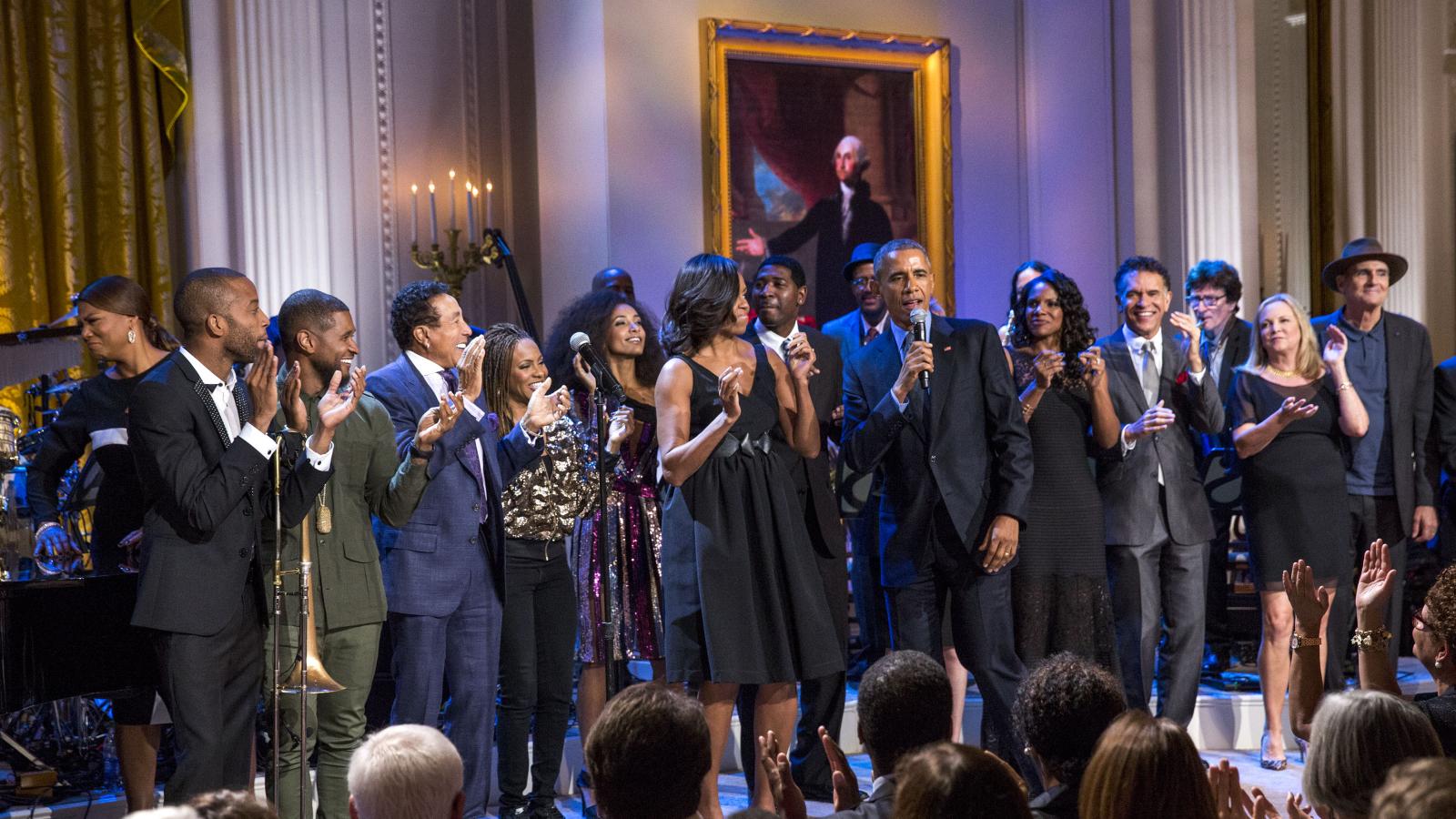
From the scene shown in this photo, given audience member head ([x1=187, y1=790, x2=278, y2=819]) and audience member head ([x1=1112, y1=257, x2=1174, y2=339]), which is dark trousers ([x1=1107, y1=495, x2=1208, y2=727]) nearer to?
audience member head ([x1=1112, y1=257, x2=1174, y2=339])

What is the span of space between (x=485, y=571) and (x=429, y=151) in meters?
3.36

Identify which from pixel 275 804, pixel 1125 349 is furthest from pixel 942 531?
pixel 275 804

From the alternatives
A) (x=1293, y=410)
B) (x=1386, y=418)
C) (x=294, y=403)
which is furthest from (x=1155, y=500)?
(x=294, y=403)

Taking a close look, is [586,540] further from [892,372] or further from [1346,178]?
[1346,178]

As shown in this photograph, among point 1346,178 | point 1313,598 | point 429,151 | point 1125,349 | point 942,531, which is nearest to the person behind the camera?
point 1313,598

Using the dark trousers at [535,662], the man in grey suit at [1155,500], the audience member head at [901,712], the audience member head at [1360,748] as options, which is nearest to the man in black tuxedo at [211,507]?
the dark trousers at [535,662]

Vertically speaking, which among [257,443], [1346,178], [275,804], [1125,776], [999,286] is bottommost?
[275,804]

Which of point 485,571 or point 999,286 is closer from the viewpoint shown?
point 485,571

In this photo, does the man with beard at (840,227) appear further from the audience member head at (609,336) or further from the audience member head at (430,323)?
the audience member head at (430,323)

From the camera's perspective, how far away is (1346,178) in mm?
9344

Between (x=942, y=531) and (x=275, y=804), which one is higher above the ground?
(x=942, y=531)

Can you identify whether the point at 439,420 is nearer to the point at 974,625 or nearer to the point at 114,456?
the point at 114,456

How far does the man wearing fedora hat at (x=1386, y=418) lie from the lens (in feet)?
19.9

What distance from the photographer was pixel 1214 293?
6.27 metres
